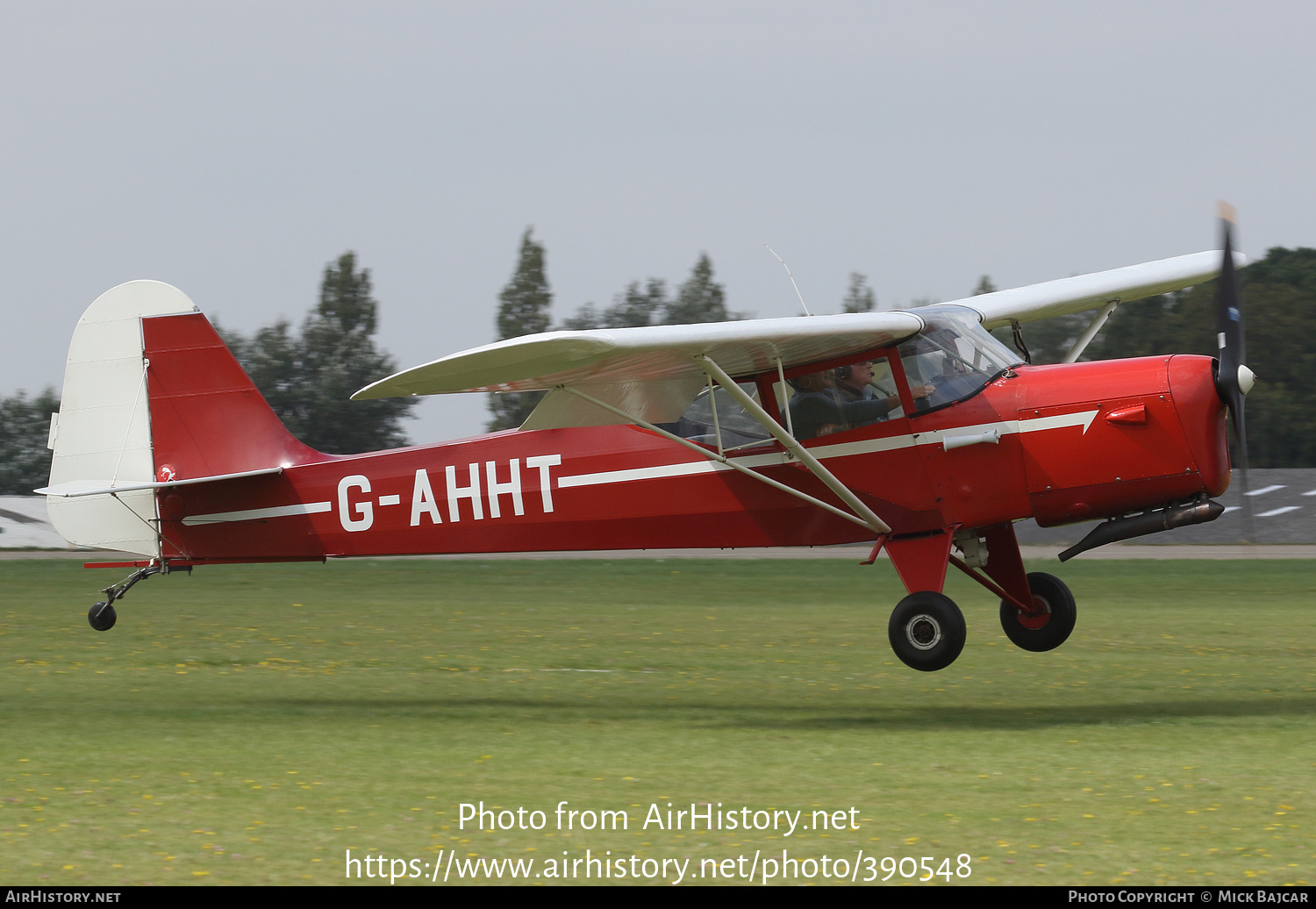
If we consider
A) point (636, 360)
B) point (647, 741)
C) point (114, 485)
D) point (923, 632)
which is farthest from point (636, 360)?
point (114, 485)

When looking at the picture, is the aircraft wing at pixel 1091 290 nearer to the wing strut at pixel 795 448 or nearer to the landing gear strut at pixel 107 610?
the wing strut at pixel 795 448

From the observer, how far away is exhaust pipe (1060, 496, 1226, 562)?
418 inches

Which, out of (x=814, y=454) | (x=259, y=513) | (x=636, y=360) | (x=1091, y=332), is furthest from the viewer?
(x=1091, y=332)

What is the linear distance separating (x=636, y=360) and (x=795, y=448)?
4.92ft

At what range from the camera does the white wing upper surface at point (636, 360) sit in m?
9.62

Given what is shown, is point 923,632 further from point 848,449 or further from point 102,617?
point 102,617

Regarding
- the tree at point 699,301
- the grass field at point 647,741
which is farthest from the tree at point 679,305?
the grass field at point 647,741

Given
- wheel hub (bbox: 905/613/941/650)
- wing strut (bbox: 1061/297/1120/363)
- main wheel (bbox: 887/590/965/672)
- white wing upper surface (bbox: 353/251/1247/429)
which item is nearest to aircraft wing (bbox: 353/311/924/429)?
white wing upper surface (bbox: 353/251/1247/429)

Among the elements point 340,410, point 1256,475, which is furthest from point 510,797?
point 340,410

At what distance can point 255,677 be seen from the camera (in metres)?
13.1

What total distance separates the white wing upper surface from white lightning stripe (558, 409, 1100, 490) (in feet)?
1.58

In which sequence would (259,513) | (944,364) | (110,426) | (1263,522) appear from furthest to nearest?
(1263,522) → (110,426) → (259,513) → (944,364)

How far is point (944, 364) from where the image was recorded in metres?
11.2

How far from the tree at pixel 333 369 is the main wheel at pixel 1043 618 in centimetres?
4242
